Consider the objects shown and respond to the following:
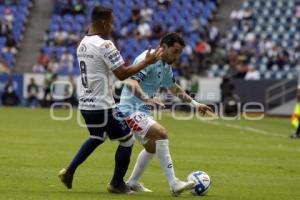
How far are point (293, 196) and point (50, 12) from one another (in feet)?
124

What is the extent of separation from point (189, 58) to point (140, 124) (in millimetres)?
31197

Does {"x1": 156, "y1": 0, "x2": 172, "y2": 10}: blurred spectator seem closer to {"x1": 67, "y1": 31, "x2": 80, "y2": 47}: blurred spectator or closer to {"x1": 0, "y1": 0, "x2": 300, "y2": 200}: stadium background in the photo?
{"x1": 0, "y1": 0, "x2": 300, "y2": 200}: stadium background

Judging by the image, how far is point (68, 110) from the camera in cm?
3925

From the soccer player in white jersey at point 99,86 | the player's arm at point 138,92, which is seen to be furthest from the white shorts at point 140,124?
the player's arm at point 138,92

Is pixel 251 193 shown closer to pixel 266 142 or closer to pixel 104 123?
pixel 104 123

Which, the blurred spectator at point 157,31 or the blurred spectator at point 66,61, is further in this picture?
the blurred spectator at point 157,31

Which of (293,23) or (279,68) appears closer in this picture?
(279,68)

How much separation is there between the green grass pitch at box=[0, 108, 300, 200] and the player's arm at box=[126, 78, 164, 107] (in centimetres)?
125

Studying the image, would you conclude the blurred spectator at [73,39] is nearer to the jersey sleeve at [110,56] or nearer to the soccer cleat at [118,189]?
the soccer cleat at [118,189]

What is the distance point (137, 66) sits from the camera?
11.1 m

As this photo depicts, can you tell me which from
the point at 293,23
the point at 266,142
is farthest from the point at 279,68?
the point at 266,142

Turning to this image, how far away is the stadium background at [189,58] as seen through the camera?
85.1 ft

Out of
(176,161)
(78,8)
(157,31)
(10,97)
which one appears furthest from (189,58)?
(176,161)

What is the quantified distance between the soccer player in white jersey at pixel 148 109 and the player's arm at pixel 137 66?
0.35 metres
